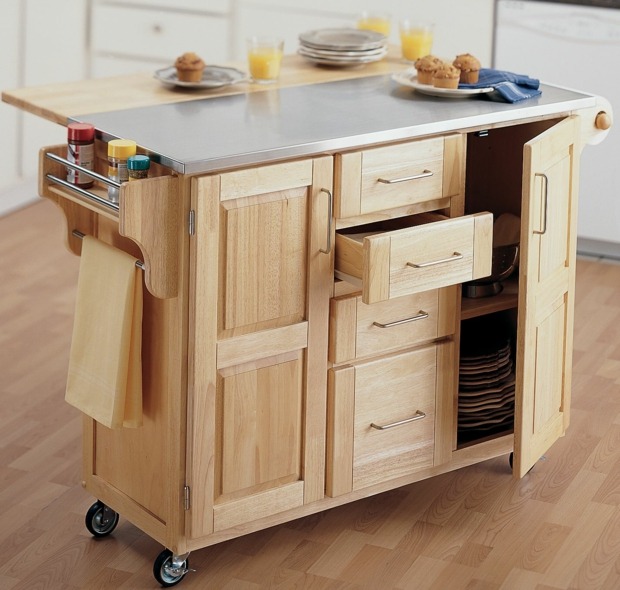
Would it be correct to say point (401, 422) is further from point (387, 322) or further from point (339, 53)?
point (339, 53)

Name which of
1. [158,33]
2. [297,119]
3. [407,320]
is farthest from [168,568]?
Result: [158,33]

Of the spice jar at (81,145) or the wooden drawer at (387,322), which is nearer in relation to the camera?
the spice jar at (81,145)

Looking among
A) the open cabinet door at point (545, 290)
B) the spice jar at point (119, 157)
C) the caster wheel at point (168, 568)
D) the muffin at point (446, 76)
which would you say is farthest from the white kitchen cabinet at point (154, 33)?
the caster wheel at point (168, 568)

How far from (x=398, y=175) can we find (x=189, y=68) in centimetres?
57

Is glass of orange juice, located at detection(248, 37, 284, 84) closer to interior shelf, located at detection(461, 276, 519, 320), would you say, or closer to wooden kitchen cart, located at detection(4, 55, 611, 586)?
wooden kitchen cart, located at detection(4, 55, 611, 586)

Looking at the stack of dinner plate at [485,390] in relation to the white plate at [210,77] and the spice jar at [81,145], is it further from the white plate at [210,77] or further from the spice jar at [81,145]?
the spice jar at [81,145]

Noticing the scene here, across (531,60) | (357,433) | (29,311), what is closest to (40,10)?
(29,311)

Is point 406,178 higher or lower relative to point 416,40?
lower

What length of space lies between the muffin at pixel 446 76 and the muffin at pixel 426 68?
14mm

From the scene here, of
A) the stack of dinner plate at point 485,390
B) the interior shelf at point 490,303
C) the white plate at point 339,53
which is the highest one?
the white plate at point 339,53

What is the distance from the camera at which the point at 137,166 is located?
2258mm

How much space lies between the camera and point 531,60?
4.34 metres

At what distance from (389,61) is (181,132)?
36.0 inches

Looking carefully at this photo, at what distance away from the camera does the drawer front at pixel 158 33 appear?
Answer: 4.93m
